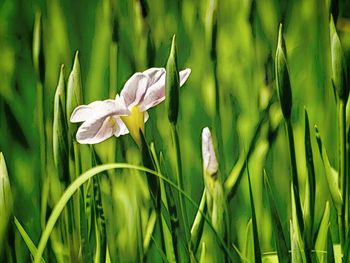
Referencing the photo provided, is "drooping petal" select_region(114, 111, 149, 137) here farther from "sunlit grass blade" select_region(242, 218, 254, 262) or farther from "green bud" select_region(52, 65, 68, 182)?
"sunlit grass blade" select_region(242, 218, 254, 262)

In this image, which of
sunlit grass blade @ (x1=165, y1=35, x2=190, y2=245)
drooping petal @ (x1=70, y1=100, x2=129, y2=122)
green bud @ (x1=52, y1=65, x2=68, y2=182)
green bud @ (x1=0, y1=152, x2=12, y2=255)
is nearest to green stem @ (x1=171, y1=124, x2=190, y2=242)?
sunlit grass blade @ (x1=165, y1=35, x2=190, y2=245)

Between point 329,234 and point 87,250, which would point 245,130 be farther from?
point 87,250

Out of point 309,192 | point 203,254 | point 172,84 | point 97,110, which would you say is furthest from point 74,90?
point 309,192

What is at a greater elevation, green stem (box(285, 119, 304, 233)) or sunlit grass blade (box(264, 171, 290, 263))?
green stem (box(285, 119, 304, 233))

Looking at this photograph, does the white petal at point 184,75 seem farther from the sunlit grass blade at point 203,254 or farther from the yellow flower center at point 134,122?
the sunlit grass blade at point 203,254

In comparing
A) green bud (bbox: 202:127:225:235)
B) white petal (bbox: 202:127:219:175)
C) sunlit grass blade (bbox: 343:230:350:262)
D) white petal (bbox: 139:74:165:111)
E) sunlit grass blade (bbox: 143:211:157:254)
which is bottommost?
sunlit grass blade (bbox: 343:230:350:262)
